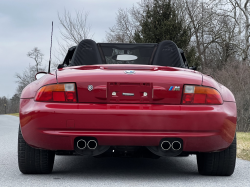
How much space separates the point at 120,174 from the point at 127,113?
0.97 metres

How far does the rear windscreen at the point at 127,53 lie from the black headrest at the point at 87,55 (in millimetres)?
259

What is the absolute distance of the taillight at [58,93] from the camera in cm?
355

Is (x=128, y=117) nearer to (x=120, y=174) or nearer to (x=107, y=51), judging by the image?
(x=120, y=174)

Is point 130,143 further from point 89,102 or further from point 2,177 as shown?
point 2,177

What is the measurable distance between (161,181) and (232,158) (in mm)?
737

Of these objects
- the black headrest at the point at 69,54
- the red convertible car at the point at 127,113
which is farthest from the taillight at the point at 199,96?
the black headrest at the point at 69,54

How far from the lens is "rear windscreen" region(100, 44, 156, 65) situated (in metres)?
4.87

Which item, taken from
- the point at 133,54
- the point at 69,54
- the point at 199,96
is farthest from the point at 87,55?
the point at 199,96

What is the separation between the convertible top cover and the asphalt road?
118cm

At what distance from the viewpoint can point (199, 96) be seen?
3.57 meters

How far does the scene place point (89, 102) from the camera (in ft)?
11.6

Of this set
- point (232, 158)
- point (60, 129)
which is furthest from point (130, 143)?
point (232, 158)

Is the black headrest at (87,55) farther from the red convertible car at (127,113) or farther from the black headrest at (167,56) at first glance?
the red convertible car at (127,113)

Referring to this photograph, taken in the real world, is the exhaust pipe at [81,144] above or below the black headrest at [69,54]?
below
